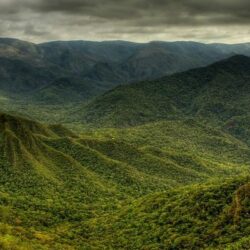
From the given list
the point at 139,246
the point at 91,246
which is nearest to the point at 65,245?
the point at 91,246

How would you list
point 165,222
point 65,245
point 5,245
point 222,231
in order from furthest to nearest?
point 165,222
point 65,245
point 222,231
point 5,245

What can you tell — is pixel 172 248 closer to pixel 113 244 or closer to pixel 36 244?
pixel 113 244

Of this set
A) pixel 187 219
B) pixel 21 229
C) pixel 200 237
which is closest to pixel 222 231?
pixel 200 237

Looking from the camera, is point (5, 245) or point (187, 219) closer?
point (5, 245)

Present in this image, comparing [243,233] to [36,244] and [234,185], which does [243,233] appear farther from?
[36,244]

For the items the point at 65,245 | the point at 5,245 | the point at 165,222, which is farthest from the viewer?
the point at 165,222

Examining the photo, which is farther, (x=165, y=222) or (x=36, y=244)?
(x=165, y=222)

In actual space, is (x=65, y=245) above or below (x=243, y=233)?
below

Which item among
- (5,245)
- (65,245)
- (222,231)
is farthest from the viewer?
(65,245)

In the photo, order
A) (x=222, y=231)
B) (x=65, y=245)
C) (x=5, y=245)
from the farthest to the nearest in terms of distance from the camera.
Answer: (x=65, y=245), (x=222, y=231), (x=5, y=245)
